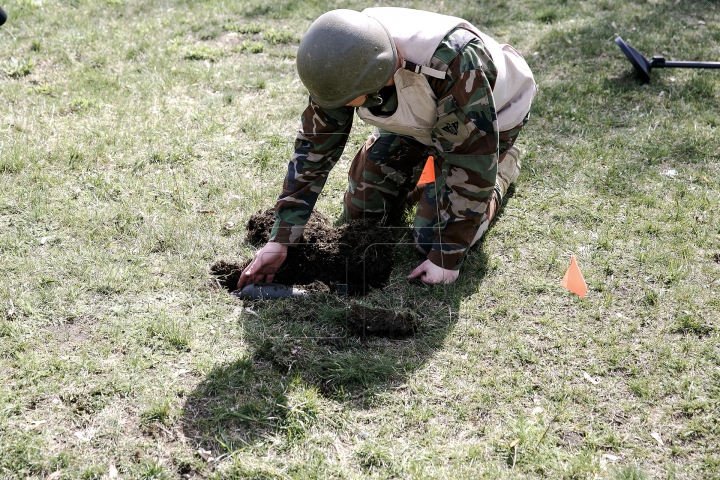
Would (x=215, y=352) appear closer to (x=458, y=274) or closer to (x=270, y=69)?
(x=458, y=274)

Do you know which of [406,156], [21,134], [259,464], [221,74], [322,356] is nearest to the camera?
[259,464]

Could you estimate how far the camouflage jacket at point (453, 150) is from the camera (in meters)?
3.64

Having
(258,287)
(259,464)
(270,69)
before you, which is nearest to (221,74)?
(270,69)

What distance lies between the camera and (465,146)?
3.79 m

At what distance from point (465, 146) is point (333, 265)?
1.06 m

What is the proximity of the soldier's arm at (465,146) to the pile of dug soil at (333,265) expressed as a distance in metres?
0.34

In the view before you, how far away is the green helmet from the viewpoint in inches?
127

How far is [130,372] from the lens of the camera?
3387mm

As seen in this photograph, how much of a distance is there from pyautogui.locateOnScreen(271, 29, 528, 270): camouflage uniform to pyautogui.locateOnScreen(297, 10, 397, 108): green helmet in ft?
1.39

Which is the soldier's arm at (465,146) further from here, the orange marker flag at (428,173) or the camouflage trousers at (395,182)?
the orange marker flag at (428,173)

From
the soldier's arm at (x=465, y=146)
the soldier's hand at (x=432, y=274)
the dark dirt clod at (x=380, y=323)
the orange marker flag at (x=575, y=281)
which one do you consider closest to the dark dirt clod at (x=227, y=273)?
the dark dirt clod at (x=380, y=323)

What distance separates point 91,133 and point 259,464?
143 inches

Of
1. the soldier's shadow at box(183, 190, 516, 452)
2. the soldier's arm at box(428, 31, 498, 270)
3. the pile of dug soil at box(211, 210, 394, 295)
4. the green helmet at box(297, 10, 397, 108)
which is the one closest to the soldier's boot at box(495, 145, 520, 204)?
the soldier's arm at box(428, 31, 498, 270)

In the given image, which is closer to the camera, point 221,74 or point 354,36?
point 354,36
